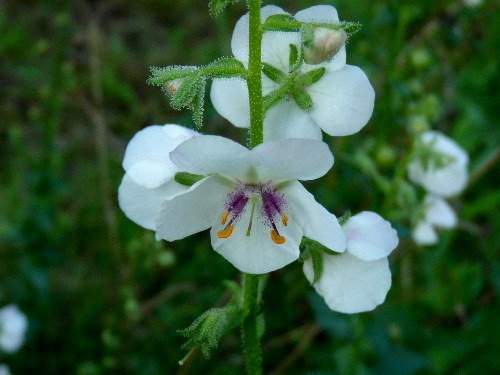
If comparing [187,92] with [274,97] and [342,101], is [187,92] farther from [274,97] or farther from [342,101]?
[342,101]

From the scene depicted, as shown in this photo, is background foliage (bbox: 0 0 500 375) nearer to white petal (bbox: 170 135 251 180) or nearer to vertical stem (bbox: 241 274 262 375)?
vertical stem (bbox: 241 274 262 375)

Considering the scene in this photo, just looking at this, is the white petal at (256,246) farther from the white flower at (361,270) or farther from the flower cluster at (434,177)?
the flower cluster at (434,177)

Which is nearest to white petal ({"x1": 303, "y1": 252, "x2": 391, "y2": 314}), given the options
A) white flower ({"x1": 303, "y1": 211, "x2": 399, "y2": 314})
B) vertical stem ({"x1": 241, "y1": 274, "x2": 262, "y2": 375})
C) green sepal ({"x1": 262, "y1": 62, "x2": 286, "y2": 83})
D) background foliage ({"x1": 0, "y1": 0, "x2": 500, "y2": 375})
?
white flower ({"x1": 303, "y1": 211, "x2": 399, "y2": 314})

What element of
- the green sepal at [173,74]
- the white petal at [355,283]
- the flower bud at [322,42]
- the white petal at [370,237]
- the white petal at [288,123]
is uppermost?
the flower bud at [322,42]

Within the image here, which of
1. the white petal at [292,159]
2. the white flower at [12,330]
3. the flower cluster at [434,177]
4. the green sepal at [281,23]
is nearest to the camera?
the white petal at [292,159]

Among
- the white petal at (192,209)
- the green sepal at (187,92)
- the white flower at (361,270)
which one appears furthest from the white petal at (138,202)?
the white flower at (361,270)

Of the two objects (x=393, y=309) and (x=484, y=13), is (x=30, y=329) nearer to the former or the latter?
(x=393, y=309)

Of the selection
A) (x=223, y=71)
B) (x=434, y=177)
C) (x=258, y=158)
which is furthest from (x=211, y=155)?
(x=434, y=177)

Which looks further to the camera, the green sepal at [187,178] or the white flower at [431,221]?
the white flower at [431,221]
